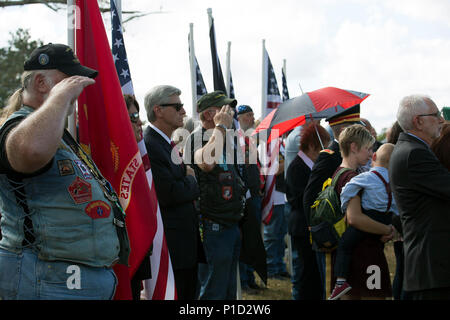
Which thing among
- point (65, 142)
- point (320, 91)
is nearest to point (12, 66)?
point (320, 91)

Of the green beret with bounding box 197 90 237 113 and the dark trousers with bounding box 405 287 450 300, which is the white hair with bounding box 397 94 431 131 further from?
the green beret with bounding box 197 90 237 113

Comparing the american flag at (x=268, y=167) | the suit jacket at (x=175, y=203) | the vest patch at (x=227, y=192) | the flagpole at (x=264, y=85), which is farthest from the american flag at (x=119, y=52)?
the flagpole at (x=264, y=85)

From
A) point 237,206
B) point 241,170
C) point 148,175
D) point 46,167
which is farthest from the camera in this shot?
point 241,170

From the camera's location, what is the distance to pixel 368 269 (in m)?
4.29

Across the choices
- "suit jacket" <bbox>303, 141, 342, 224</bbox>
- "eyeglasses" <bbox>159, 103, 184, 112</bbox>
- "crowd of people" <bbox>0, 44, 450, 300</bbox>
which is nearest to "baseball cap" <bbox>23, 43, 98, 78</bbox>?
"crowd of people" <bbox>0, 44, 450, 300</bbox>

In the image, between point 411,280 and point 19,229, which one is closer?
point 19,229

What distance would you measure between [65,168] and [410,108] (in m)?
2.47

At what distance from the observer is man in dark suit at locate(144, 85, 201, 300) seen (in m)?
4.31

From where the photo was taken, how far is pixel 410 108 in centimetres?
371

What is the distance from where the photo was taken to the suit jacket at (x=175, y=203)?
14.1 feet

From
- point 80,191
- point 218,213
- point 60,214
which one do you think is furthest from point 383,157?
point 60,214

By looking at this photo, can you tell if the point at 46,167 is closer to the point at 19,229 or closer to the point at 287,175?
the point at 19,229

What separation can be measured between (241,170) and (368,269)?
67.1 inches

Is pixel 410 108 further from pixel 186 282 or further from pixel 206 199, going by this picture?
pixel 186 282
